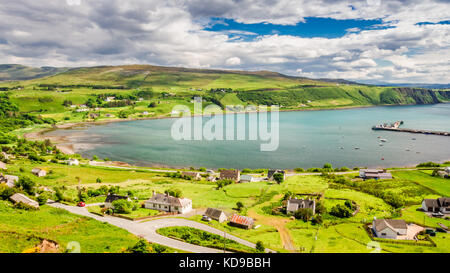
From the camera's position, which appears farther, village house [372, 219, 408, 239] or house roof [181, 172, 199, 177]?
house roof [181, 172, 199, 177]

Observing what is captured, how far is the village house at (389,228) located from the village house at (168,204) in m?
23.7

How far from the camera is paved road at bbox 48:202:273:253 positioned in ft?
93.7

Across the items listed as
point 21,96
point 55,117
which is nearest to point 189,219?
point 55,117

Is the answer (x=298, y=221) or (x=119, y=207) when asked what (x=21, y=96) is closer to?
(x=119, y=207)

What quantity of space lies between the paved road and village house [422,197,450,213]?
2752 centimetres

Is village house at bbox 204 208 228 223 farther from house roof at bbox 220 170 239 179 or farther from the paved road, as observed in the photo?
house roof at bbox 220 170 239 179

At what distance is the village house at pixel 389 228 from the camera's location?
32375mm

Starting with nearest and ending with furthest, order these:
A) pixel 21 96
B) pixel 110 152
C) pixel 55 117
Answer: pixel 110 152 < pixel 55 117 < pixel 21 96

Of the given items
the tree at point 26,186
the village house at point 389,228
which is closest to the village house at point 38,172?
the tree at point 26,186

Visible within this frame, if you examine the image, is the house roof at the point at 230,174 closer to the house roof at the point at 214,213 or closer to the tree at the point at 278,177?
the tree at the point at 278,177

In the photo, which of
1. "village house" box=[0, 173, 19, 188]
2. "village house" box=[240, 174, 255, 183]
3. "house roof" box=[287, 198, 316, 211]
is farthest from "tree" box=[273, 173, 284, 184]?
"village house" box=[0, 173, 19, 188]

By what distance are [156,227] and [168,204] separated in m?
6.40
